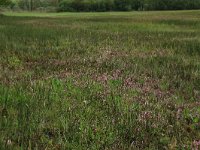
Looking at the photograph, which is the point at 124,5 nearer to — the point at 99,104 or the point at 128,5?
the point at 128,5

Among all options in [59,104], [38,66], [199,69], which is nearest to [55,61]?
[38,66]

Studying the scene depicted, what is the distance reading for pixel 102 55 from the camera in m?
13.0

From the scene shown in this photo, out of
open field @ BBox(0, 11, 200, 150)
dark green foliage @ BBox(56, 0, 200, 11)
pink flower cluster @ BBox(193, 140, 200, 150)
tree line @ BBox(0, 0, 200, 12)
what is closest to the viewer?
pink flower cluster @ BBox(193, 140, 200, 150)

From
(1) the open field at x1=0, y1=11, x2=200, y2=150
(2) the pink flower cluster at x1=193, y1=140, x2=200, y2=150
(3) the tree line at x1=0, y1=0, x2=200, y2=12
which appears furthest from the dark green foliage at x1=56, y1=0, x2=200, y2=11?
(2) the pink flower cluster at x1=193, y1=140, x2=200, y2=150

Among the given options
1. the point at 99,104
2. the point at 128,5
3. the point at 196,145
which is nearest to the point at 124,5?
the point at 128,5

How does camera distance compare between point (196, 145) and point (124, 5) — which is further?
point (124, 5)

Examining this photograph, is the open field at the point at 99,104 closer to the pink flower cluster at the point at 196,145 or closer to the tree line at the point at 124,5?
the pink flower cluster at the point at 196,145

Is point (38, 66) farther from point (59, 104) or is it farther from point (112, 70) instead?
point (59, 104)

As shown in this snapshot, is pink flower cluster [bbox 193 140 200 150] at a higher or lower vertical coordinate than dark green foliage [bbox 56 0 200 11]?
higher

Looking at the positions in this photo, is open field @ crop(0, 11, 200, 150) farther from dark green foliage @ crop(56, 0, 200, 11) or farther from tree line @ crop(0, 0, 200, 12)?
dark green foliage @ crop(56, 0, 200, 11)

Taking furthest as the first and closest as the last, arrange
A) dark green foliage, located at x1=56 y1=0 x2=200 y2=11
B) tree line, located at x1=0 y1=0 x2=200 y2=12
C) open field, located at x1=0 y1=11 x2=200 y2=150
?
1. dark green foliage, located at x1=56 y1=0 x2=200 y2=11
2. tree line, located at x1=0 y1=0 x2=200 y2=12
3. open field, located at x1=0 y1=11 x2=200 y2=150

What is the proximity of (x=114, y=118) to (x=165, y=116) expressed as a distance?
2.59 feet

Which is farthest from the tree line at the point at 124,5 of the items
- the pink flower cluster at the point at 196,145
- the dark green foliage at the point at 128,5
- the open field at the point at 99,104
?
the pink flower cluster at the point at 196,145

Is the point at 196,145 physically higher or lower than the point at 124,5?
higher
